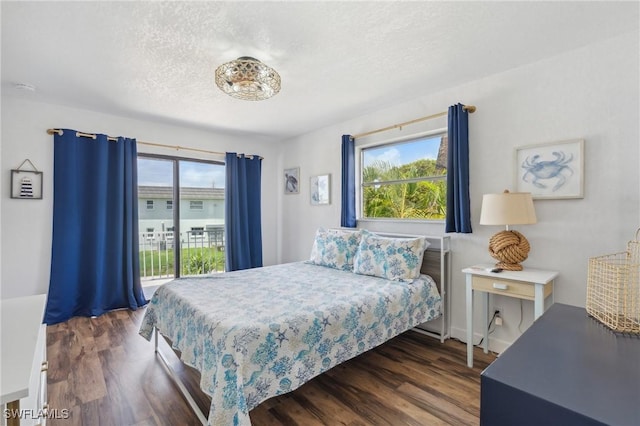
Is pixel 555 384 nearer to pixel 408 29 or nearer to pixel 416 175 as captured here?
pixel 408 29

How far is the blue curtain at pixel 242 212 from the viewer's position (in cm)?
459

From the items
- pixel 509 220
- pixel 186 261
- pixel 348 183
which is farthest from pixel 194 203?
pixel 509 220

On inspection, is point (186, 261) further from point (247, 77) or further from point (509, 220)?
point (509, 220)

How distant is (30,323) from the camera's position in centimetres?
119

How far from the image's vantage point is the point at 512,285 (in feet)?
7.14

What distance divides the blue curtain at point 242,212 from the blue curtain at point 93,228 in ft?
4.05

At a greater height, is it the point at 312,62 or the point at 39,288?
the point at 312,62

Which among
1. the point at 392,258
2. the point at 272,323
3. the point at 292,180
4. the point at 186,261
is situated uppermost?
the point at 292,180

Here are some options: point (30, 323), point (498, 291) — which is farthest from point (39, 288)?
point (498, 291)

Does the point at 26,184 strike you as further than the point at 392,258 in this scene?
Yes

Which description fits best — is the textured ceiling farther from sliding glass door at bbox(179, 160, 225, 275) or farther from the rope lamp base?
sliding glass door at bbox(179, 160, 225, 275)

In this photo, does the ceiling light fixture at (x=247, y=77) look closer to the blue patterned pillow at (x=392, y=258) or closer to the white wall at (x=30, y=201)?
the blue patterned pillow at (x=392, y=258)

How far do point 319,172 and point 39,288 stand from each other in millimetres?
3579

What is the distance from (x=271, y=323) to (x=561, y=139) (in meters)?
2.53
